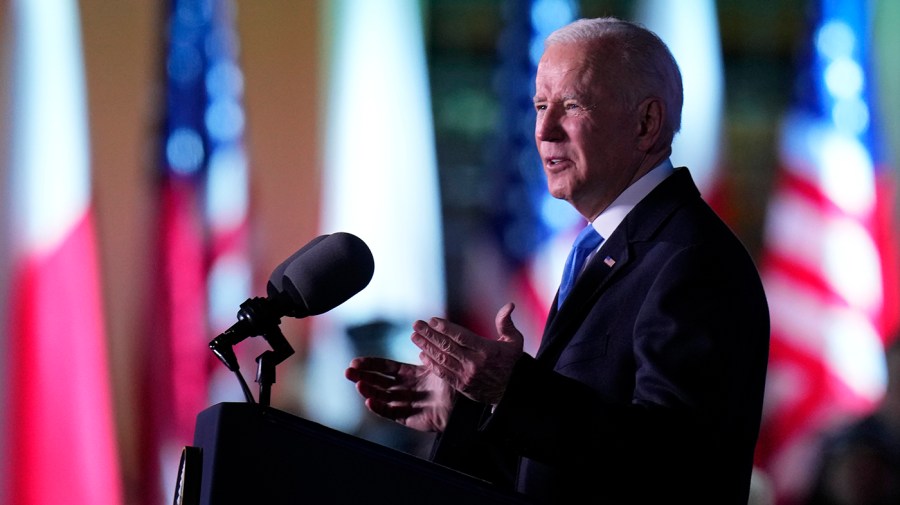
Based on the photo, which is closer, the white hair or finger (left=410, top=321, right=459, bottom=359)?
finger (left=410, top=321, right=459, bottom=359)

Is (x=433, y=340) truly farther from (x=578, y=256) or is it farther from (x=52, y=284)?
(x=52, y=284)

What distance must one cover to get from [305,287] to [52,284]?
11.6 ft

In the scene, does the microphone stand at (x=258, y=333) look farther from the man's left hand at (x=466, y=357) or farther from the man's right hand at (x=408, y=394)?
the man's right hand at (x=408, y=394)

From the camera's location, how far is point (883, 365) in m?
4.30

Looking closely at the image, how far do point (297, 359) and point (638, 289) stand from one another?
310 cm

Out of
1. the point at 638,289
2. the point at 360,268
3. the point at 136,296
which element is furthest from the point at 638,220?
the point at 136,296

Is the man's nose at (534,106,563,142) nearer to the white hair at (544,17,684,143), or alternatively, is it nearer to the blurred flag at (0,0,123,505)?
the white hair at (544,17,684,143)

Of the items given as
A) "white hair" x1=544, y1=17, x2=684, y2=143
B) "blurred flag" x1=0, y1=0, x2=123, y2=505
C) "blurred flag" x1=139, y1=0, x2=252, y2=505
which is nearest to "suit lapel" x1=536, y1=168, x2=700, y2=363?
"white hair" x1=544, y1=17, x2=684, y2=143

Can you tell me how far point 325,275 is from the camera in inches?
47.3

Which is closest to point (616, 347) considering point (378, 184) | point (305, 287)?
point (305, 287)

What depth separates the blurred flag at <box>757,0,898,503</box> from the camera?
4.30 metres

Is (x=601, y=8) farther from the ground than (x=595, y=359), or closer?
farther from the ground

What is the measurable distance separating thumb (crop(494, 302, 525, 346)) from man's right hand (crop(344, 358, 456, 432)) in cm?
38

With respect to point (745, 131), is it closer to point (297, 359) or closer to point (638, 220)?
point (297, 359)
